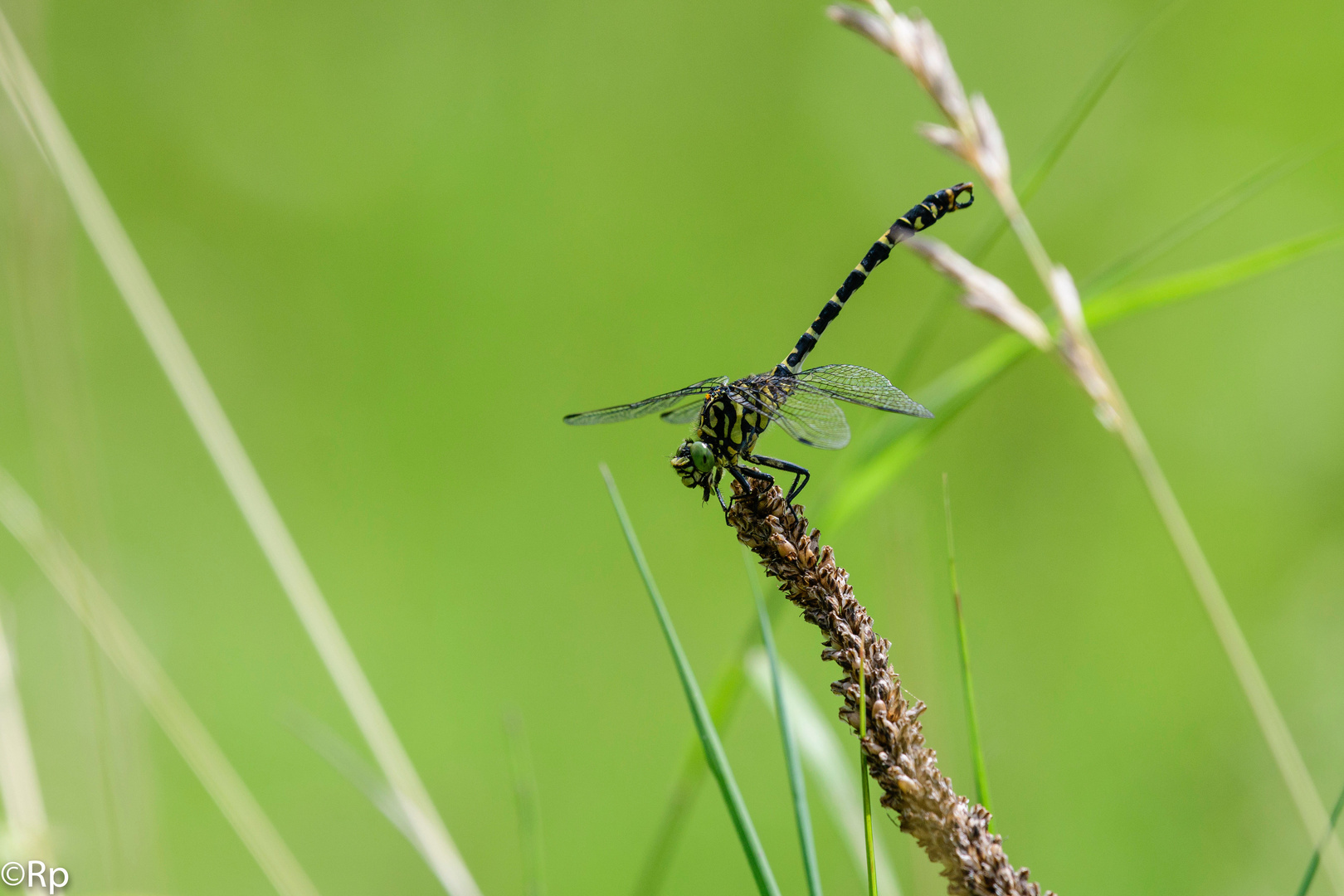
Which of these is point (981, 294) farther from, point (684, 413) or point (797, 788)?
point (684, 413)

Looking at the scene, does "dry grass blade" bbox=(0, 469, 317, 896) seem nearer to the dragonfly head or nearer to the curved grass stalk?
the curved grass stalk

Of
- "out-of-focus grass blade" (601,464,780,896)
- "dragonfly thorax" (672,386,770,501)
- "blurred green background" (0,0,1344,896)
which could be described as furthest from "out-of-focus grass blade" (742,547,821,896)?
"blurred green background" (0,0,1344,896)

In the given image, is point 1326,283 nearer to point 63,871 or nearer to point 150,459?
point 63,871

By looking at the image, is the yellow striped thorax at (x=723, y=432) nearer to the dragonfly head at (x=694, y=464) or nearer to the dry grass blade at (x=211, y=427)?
the dragonfly head at (x=694, y=464)

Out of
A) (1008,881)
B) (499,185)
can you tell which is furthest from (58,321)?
(499,185)

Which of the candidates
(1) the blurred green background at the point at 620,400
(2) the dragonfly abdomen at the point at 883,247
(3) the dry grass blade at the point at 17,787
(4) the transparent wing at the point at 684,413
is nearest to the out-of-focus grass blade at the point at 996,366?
(2) the dragonfly abdomen at the point at 883,247
